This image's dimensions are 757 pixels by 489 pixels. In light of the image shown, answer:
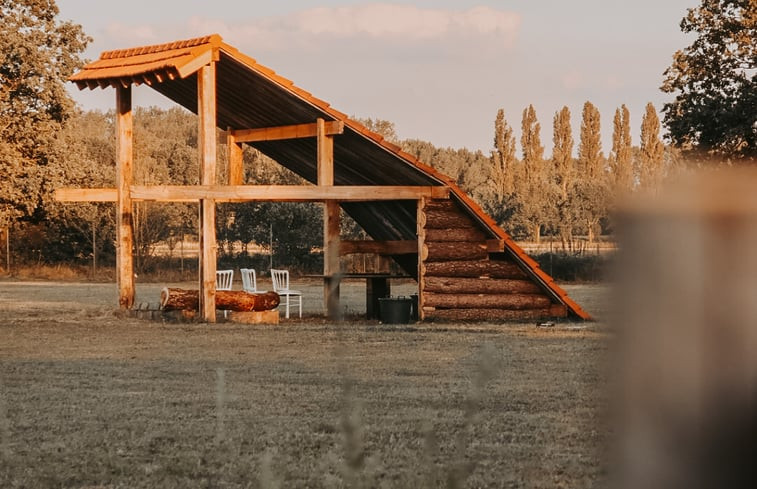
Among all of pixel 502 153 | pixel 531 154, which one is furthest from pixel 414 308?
pixel 531 154

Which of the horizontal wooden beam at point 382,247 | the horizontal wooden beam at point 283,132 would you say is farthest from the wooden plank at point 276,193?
the horizontal wooden beam at point 382,247

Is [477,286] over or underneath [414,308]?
over

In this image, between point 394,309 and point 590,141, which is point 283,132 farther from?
point 590,141

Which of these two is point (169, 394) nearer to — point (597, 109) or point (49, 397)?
point (49, 397)

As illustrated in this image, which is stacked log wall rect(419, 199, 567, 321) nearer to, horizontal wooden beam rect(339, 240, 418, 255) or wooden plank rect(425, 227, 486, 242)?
wooden plank rect(425, 227, 486, 242)

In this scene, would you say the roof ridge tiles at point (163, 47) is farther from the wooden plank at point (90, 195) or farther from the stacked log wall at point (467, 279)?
the stacked log wall at point (467, 279)

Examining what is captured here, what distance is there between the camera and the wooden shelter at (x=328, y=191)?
661 inches

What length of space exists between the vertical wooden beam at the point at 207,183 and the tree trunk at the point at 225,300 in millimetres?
374

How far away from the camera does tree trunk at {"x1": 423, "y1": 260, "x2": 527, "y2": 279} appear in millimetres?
17703

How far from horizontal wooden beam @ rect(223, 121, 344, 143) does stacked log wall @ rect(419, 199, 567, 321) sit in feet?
6.52

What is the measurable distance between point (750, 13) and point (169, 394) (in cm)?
2519

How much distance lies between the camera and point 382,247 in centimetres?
1839

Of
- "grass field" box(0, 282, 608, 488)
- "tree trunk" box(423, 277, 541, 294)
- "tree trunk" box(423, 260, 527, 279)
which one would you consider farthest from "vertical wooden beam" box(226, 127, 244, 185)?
"grass field" box(0, 282, 608, 488)

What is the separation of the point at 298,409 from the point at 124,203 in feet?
Result: 32.2
